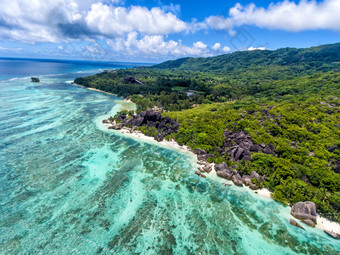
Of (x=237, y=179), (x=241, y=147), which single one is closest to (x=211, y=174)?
(x=237, y=179)

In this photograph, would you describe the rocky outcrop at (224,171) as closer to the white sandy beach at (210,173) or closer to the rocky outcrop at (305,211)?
the white sandy beach at (210,173)

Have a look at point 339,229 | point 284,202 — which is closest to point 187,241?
point 284,202

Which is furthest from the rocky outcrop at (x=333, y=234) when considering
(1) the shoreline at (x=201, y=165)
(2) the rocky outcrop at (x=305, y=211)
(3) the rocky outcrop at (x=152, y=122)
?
(3) the rocky outcrop at (x=152, y=122)

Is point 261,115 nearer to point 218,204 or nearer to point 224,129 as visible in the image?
point 224,129

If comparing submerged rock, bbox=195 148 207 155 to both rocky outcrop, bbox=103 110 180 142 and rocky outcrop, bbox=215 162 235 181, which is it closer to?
rocky outcrop, bbox=215 162 235 181

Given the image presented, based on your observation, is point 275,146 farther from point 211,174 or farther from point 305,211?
point 211,174

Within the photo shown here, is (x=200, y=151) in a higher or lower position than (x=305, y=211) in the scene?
lower
